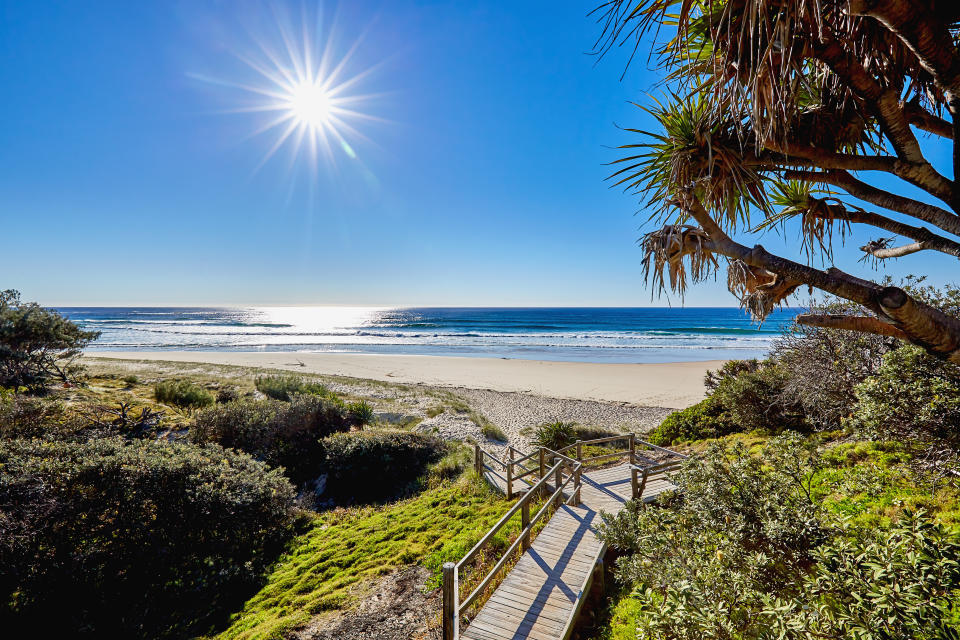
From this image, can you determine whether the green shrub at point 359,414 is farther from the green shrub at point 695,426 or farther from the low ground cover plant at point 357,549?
the green shrub at point 695,426

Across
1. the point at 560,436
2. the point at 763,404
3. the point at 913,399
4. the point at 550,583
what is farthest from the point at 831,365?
the point at 560,436

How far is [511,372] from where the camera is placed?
111 feet

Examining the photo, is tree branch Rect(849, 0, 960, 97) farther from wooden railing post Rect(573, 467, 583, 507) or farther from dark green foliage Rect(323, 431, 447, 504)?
dark green foliage Rect(323, 431, 447, 504)

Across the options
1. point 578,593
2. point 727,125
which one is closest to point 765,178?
point 727,125

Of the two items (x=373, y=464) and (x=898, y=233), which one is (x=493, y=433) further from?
(x=898, y=233)

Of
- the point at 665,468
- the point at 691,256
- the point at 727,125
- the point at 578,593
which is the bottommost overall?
the point at 578,593

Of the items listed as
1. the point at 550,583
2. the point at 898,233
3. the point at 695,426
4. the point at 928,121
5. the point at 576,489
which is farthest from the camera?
the point at 695,426

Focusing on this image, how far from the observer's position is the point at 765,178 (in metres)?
3.87

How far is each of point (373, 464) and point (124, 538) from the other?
20.3 feet

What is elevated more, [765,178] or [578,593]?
[765,178]

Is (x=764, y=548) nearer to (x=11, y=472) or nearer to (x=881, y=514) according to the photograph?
(x=881, y=514)

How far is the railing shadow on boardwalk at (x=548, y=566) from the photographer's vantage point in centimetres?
504

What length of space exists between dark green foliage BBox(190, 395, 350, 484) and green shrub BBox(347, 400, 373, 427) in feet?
3.88

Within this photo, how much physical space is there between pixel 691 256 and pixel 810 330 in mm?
7403
